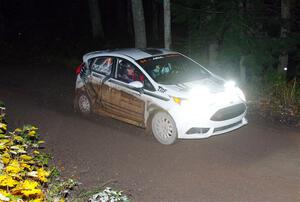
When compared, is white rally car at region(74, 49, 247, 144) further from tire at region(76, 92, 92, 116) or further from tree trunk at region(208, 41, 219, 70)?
tree trunk at region(208, 41, 219, 70)

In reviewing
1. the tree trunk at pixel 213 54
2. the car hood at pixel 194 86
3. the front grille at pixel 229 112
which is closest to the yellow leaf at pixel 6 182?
the car hood at pixel 194 86

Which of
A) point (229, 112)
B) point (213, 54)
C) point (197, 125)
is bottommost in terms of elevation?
point (197, 125)

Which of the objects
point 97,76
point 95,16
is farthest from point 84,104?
point 95,16

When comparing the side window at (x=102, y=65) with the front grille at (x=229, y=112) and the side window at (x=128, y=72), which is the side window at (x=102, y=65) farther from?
the front grille at (x=229, y=112)

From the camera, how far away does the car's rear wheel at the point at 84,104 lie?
11.0 m

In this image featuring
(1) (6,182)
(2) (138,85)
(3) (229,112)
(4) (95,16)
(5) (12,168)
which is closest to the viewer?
(1) (6,182)

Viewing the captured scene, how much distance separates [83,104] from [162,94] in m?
3.10

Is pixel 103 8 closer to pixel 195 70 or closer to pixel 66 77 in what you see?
pixel 66 77

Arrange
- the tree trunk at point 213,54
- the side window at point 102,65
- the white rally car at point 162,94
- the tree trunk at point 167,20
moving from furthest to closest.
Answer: the tree trunk at point 213,54 < the tree trunk at point 167,20 < the side window at point 102,65 < the white rally car at point 162,94

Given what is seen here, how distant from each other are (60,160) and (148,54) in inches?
128

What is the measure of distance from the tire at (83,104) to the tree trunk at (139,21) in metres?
5.61

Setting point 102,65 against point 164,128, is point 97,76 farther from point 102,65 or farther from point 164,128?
point 164,128

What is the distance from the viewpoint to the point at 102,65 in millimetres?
10508

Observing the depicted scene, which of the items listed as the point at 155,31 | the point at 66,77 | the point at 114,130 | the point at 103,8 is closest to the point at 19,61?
the point at 66,77
